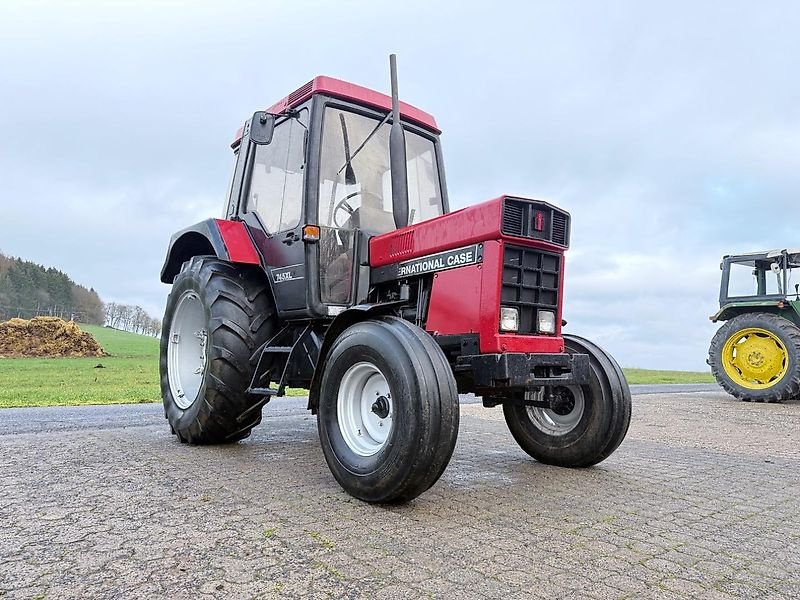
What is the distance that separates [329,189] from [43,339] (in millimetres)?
24207

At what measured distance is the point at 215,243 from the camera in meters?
5.18

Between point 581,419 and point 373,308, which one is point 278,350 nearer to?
point 373,308

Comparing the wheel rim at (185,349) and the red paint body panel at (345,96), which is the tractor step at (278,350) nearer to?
the wheel rim at (185,349)

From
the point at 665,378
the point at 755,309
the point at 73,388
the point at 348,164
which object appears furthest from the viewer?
the point at 665,378

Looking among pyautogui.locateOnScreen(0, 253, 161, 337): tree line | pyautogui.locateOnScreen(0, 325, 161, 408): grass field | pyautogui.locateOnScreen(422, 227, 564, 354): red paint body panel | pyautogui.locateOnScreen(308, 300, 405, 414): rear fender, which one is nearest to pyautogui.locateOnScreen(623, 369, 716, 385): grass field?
pyautogui.locateOnScreen(0, 325, 161, 408): grass field

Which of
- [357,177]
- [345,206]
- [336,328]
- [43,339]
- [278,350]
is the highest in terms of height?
[357,177]

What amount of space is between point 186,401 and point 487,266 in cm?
316

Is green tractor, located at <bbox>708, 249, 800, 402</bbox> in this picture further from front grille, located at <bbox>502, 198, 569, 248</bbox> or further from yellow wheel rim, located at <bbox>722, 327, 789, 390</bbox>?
front grille, located at <bbox>502, 198, 569, 248</bbox>

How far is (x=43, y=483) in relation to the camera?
3.71 m

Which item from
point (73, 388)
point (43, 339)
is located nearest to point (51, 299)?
point (43, 339)

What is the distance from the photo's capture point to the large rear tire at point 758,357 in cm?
1112

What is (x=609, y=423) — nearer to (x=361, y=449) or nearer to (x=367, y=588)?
(x=361, y=449)

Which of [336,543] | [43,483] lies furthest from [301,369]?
[336,543]

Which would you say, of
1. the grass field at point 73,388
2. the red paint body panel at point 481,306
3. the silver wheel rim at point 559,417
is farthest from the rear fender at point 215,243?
the grass field at point 73,388
